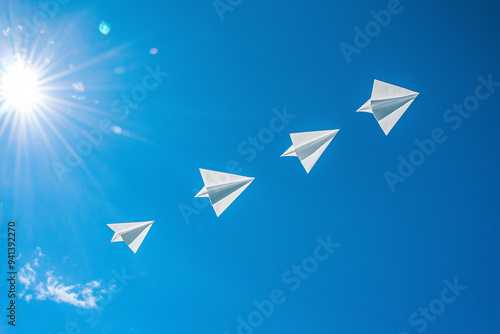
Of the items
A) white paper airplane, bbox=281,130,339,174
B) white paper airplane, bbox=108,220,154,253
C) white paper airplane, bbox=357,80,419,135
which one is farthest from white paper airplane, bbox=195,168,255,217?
white paper airplane, bbox=357,80,419,135

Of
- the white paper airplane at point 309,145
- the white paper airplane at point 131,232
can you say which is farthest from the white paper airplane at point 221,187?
the white paper airplane at point 131,232

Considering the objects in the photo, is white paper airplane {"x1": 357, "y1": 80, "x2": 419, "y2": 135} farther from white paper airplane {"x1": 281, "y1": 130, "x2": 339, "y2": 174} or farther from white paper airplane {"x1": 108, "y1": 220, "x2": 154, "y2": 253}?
white paper airplane {"x1": 108, "y1": 220, "x2": 154, "y2": 253}

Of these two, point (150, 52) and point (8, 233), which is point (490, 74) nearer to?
point (150, 52)

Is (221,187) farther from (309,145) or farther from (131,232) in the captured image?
(131,232)

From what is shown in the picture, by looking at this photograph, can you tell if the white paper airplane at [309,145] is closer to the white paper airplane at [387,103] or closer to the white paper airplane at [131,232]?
the white paper airplane at [387,103]

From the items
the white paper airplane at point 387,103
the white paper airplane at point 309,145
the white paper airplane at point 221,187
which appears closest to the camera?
the white paper airplane at point 387,103
